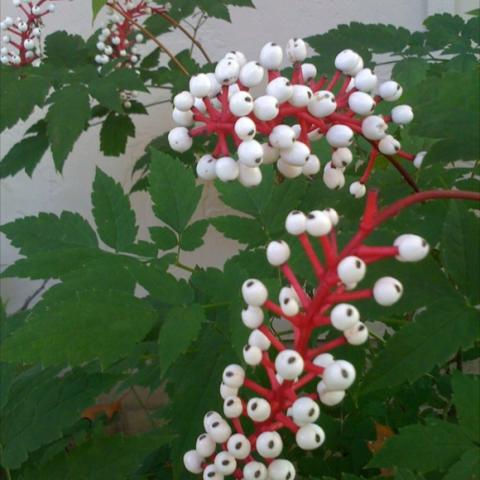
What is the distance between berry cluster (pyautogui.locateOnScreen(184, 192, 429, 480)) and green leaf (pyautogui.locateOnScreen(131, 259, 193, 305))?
0.15 metres

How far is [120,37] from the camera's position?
1074 mm

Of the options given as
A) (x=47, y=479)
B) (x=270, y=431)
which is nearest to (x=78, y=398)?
(x=47, y=479)

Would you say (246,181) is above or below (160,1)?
below

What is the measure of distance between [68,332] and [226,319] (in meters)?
0.14

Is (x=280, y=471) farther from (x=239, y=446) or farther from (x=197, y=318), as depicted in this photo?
(x=197, y=318)

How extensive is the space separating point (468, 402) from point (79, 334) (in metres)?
0.27

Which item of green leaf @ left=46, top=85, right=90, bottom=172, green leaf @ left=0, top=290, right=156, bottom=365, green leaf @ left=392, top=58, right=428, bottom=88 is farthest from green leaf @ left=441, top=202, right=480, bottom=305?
green leaf @ left=46, top=85, right=90, bottom=172

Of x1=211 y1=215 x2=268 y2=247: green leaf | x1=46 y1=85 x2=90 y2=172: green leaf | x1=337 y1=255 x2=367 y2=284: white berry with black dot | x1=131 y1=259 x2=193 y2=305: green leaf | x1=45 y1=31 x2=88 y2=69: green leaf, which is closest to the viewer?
x1=337 y1=255 x2=367 y2=284: white berry with black dot

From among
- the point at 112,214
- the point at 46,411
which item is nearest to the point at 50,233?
the point at 112,214

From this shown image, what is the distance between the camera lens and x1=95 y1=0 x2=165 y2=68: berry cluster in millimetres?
1051

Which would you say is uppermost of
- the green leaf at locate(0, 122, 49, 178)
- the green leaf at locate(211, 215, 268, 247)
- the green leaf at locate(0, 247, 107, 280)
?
the green leaf at locate(0, 122, 49, 178)

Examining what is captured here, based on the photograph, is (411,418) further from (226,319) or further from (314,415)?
(314,415)

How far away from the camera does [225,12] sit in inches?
42.3

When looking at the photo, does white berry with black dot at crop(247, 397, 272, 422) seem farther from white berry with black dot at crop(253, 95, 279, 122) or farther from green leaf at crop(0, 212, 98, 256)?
green leaf at crop(0, 212, 98, 256)
